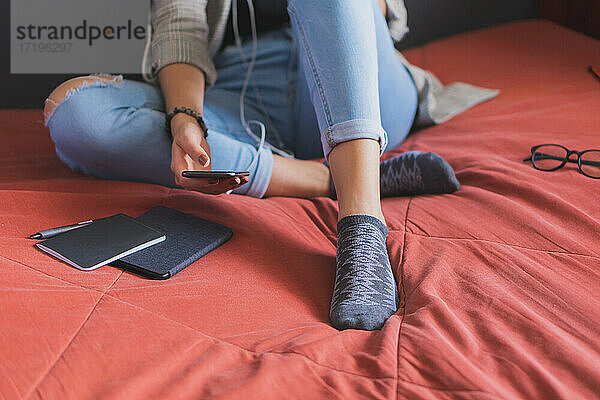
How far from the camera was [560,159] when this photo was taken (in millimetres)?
903

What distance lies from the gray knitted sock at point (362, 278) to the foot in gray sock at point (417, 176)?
0.19 m

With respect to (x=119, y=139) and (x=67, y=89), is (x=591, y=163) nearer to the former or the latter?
(x=119, y=139)

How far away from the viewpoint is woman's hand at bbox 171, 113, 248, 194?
2.36 ft

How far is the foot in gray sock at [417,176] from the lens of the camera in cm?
86

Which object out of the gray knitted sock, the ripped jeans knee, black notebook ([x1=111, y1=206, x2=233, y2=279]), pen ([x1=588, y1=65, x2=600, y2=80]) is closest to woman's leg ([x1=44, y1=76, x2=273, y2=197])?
the ripped jeans knee

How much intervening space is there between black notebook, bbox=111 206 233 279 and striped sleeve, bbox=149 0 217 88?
1.07 ft

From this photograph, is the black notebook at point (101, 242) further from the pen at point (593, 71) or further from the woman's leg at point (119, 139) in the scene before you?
the pen at point (593, 71)

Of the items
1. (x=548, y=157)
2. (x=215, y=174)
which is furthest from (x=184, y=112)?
(x=548, y=157)

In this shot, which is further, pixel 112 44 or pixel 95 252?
pixel 112 44

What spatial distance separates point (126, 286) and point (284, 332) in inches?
7.4

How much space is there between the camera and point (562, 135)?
1.03m

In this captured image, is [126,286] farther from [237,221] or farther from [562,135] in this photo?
[562,135]

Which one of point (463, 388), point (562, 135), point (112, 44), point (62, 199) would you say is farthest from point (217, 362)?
point (112, 44)

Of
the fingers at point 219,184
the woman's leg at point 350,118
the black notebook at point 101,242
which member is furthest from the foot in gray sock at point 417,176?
the black notebook at point 101,242
